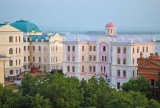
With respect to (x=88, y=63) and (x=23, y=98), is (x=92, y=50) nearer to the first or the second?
(x=88, y=63)

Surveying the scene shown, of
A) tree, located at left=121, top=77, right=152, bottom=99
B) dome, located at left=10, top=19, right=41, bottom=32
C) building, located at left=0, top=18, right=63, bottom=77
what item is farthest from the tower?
dome, located at left=10, top=19, right=41, bottom=32

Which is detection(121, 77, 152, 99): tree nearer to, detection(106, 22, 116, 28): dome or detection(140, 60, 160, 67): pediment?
detection(140, 60, 160, 67): pediment

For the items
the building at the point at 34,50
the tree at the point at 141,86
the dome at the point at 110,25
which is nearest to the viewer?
the tree at the point at 141,86

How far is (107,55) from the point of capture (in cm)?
7288

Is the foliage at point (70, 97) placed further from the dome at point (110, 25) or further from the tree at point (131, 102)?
the dome at point (110, 25)

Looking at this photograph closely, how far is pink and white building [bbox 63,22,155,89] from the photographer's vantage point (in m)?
68.3

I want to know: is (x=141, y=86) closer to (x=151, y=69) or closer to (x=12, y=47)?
(x=151, y=69)

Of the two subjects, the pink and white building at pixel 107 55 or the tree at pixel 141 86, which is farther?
the pink and white building at pixel 107 55

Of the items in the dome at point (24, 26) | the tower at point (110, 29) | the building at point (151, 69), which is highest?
the dome at point (24, 26)

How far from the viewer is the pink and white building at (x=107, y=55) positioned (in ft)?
224

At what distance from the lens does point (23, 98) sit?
4212 centimetres

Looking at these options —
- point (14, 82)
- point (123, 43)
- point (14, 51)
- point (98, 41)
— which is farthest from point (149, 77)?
point (14, 51)

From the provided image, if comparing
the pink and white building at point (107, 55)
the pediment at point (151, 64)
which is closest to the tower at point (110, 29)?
the pink and white building at point (107, 55)

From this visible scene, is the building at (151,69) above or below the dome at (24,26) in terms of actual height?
below
